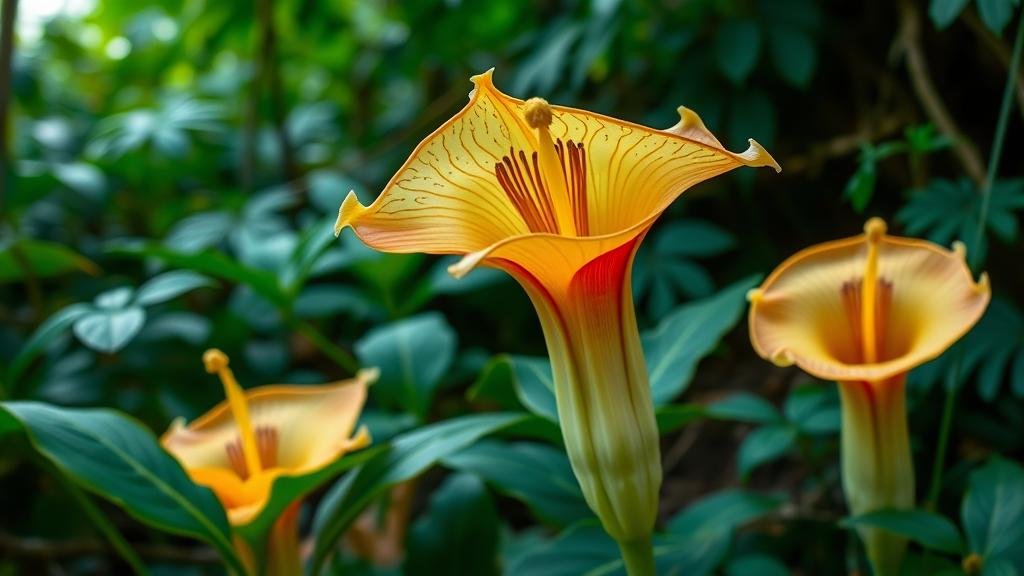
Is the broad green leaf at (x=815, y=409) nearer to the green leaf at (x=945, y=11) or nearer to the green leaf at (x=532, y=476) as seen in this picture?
the green leaf at (x=532, y=476)

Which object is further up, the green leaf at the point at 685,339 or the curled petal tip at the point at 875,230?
the curled petal tip at the point at 875,230

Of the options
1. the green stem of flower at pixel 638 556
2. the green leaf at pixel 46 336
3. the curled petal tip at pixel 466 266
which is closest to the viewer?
the curled petal tip at pixel 466 266

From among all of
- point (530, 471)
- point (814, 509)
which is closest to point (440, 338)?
point (530, 471)

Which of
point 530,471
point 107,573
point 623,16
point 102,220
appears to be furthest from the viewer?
point 102,220

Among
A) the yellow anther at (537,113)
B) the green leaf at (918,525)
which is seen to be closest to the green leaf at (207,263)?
the yellow anther at (537,113)

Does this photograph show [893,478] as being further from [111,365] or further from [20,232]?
[20,232]

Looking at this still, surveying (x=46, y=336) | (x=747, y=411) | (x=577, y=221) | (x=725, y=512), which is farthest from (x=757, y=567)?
(x=46, y=336)

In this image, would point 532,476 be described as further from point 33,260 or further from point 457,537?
point 33,260
